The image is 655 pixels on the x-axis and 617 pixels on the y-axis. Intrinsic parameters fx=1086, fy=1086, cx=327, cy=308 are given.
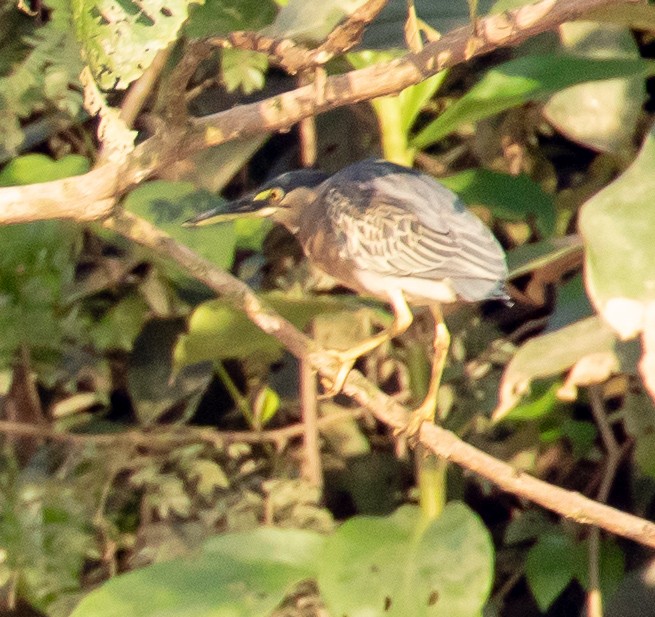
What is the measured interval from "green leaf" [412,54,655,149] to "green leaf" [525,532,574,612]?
762mm

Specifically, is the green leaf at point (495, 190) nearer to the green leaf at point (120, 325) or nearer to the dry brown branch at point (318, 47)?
the green leaf at point (120, 325)

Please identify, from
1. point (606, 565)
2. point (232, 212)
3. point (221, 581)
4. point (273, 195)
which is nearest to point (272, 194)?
point (273, 195)

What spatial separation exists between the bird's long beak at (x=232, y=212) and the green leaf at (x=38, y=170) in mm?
241

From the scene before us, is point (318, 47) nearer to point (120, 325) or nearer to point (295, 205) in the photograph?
point (295, 205)

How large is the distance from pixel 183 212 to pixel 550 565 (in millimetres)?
834

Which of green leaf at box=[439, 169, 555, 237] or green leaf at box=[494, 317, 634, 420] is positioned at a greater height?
green leaf at box=[439, 169, 555, 237]

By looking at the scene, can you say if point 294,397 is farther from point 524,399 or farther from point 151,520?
point 524,399

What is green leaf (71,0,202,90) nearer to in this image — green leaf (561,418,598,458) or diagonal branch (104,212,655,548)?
diagonal branch (104,212,655,548)

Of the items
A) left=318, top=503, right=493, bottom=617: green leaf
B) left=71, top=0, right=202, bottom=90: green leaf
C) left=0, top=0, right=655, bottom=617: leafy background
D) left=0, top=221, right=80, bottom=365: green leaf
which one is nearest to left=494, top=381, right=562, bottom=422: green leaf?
left=0, top=0, right=655, bottom=617: leafy background

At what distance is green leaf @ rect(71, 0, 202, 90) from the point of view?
76 cm

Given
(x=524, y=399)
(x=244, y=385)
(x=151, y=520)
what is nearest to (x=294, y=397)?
(x=244, y=385)

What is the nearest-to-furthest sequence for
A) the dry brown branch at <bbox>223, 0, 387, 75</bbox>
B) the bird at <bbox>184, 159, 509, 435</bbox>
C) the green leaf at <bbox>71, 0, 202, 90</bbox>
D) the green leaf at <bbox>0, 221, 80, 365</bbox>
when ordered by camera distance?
the green leaf at <bbox>71, 0, 202, 90</bbox>, the dry brown branch at <bbox>223, 0, 387, 75</bbox>, the bird at <bbox>184, 159, 509, 435</bbox>, the green leaf at <bbox>0, 221, 80, 365</bbox>

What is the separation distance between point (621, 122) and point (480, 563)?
2.37 feet

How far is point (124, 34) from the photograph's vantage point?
0.77m
